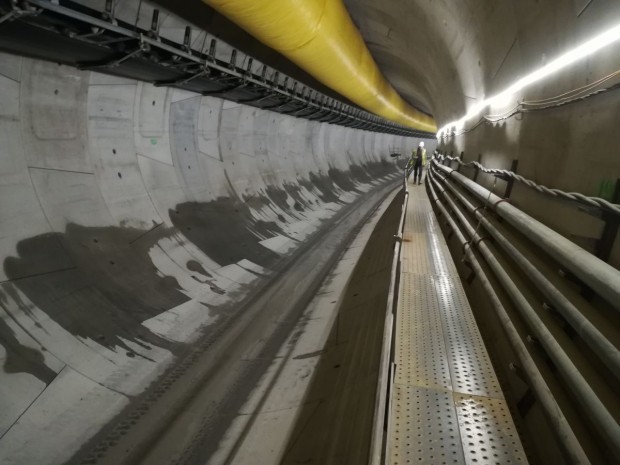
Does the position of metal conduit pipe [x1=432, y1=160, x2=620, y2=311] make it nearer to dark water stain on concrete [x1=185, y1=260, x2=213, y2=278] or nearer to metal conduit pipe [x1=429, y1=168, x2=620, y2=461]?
metal conduit pipe [x1=429, y1=168, x2=620, y2=461]

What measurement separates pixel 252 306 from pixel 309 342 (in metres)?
0.98

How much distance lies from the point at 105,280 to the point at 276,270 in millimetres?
2705

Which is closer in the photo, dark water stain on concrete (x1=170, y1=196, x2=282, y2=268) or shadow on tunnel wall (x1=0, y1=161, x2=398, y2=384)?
shadow on tunnel wall (x1=0, y1=161, x2=398, y2=384)

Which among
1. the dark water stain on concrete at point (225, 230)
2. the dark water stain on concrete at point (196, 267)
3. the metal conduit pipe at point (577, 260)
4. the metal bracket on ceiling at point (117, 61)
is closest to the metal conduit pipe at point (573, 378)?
the metal conduit pipe at point (577, 260)

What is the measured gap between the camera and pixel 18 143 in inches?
128

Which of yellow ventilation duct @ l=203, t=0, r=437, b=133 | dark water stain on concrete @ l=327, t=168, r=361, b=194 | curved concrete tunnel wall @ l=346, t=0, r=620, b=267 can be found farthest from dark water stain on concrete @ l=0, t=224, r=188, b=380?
dark water stain on concrete @ l=327, t=168, r=361, b=194

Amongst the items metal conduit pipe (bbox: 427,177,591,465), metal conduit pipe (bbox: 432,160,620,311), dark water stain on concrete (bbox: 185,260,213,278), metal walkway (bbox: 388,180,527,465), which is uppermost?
metal conduit pipe (bbox: 432,160,620,311)

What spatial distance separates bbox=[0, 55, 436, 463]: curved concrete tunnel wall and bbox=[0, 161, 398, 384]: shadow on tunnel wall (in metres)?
0.01

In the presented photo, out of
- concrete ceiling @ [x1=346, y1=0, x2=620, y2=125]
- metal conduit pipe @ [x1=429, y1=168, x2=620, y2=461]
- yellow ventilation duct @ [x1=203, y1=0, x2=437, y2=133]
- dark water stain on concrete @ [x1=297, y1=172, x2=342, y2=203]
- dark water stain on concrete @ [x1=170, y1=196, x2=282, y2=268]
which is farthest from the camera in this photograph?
dark water stain on concrete @ [x1=297, y1=172, x2=342, y2=203]

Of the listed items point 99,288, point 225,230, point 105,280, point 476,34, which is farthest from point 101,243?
point 476,34

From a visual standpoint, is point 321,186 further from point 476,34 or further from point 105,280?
point 105,280

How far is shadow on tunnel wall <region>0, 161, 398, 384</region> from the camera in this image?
2.90 meters

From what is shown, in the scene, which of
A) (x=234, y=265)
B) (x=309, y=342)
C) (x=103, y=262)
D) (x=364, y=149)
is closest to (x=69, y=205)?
(x=103, y=262)

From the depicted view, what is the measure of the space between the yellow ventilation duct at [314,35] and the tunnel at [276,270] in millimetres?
39
